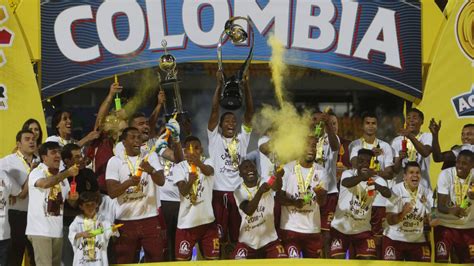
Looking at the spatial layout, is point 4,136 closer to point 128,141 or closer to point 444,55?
point 128,141

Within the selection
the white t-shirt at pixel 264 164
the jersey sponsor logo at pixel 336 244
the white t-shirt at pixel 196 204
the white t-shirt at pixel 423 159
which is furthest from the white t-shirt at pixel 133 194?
the white t-shirt at pixel 423 159

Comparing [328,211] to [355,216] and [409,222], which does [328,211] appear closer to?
[355,216]

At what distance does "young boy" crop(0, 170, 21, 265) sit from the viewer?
10.5 metres

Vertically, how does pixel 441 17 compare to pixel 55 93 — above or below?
above

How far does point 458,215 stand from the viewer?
11578 mm

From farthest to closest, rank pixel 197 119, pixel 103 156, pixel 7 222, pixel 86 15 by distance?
pixel 197 119
pixel 86 15
pixel 103 156
pixel 7 222

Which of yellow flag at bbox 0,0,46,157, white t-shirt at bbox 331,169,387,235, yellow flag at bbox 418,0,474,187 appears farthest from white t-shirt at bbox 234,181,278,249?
yellow flag at bbox 0,0,46,157

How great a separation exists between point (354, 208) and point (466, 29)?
3.00 m

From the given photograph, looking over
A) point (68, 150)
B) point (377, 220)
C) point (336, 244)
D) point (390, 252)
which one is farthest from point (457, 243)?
point (68, 150)

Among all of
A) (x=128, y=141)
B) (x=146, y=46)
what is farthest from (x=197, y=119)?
(x=128, y=141)

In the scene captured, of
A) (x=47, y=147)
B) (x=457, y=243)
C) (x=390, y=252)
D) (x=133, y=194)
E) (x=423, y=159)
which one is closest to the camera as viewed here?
(x=47, y=147)

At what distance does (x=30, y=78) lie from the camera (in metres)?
12.2

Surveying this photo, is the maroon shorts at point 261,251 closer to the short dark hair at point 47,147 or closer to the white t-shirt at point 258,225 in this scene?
the white t-shirt at point 258,225

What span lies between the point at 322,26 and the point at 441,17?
1563 millimetres
